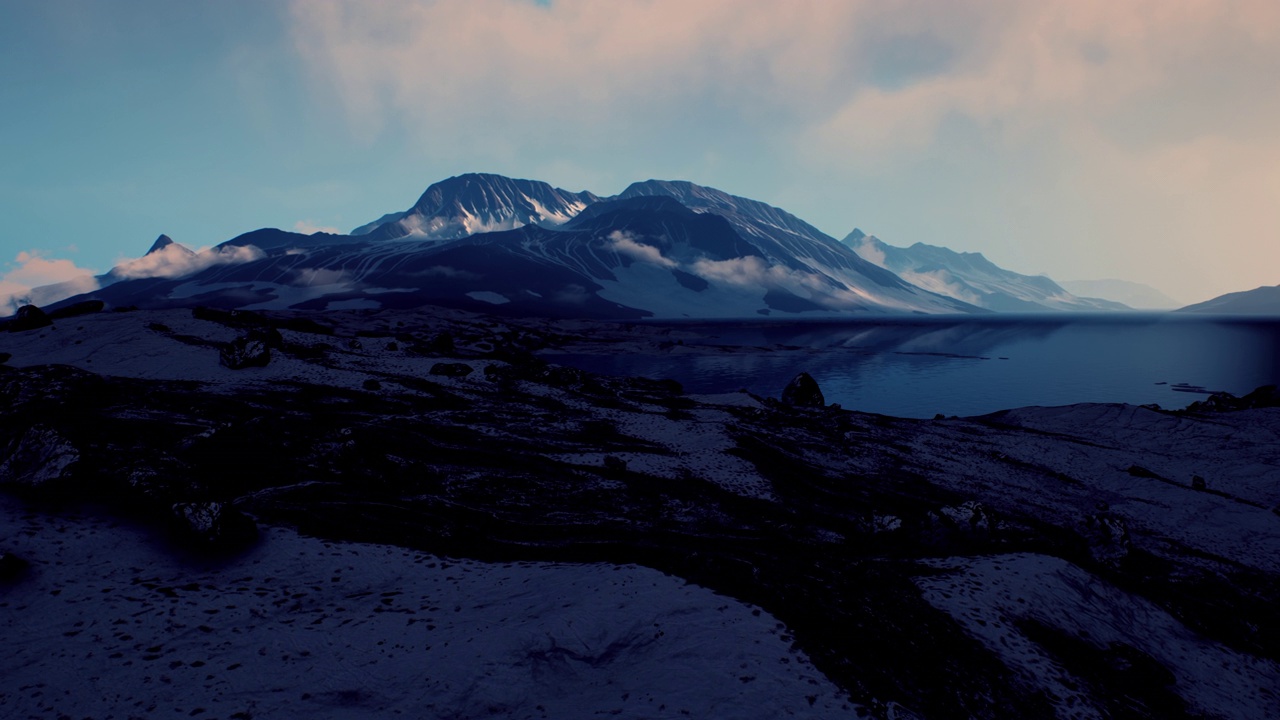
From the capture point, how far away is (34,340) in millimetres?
40500

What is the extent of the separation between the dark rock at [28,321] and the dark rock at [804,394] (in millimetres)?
59234

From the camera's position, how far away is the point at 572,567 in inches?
659

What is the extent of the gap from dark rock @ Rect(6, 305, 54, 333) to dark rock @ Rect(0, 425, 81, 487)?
3570 cm

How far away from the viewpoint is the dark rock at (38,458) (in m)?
17.3

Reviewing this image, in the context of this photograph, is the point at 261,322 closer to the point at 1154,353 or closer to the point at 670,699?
the point at 670,699

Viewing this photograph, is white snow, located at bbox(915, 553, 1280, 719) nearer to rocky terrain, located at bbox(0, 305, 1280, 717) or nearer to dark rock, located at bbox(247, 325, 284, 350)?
rocky terrain, located at bbox(0, 305, 1280, 717)

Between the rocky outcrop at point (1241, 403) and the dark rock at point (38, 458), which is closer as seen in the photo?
the dark rock at point (38, 458)

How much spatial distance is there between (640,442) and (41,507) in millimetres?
22487

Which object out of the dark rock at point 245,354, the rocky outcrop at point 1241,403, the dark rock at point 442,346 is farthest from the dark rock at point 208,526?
the rocky outcrop at point 1241,403

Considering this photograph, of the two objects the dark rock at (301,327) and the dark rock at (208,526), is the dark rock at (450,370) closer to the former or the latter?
the dark rock at (301,327)

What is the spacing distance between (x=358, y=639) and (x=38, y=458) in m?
13.5

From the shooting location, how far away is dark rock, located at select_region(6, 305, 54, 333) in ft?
140

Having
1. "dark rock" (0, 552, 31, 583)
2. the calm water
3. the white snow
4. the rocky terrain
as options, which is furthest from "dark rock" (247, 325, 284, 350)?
the calm water

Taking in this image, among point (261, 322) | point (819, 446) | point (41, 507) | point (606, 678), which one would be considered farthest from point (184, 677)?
point (261, 322)
